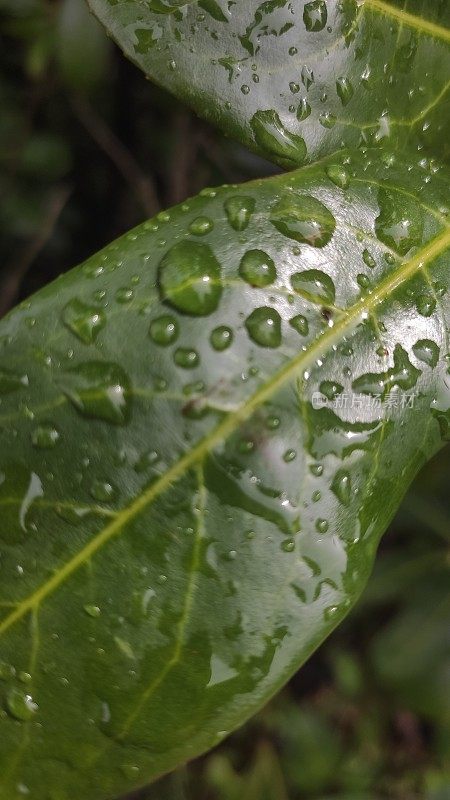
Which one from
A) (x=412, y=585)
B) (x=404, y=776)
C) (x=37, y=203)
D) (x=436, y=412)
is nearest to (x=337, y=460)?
(x=436, y=412)

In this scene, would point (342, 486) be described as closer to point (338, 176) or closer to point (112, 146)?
point (338, 176)

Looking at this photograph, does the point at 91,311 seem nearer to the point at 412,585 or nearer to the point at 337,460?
the point at 337,460

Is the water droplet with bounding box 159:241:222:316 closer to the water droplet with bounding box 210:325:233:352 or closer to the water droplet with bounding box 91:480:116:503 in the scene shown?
the water droplet with bounding box 210:325:233:352

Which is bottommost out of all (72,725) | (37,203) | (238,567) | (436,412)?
(37,203)

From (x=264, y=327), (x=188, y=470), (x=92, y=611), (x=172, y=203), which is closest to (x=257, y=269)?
(x=264, y=327)

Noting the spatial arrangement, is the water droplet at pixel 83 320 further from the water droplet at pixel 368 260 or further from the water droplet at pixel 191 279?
the water droplet at pixel 368 260
